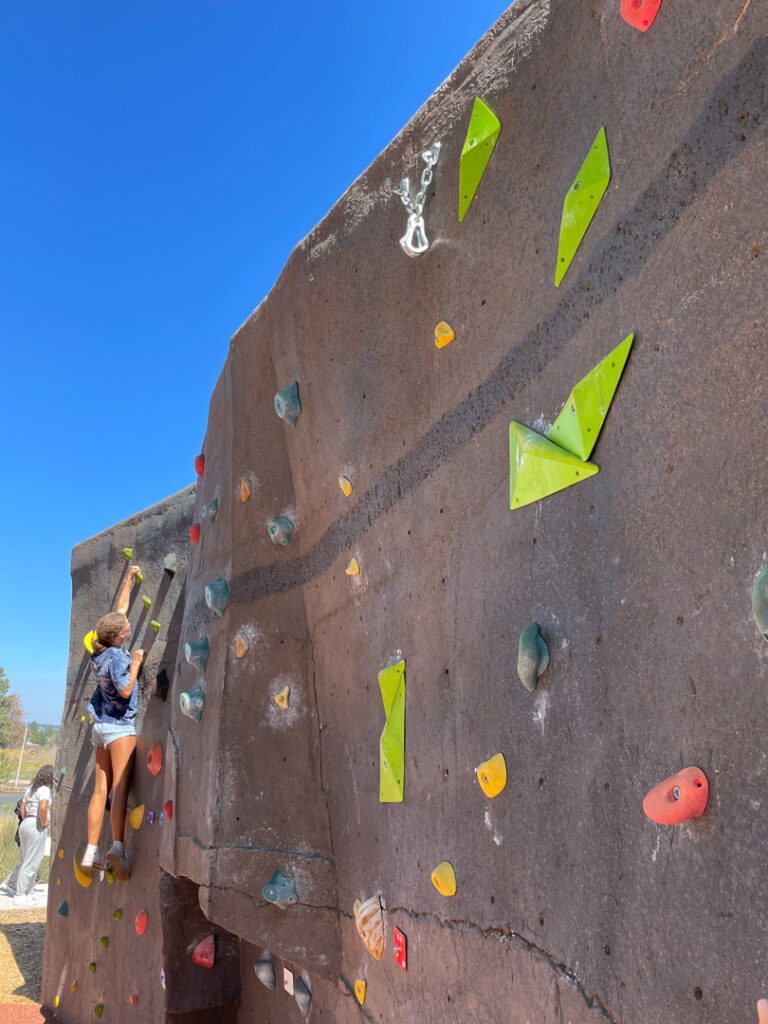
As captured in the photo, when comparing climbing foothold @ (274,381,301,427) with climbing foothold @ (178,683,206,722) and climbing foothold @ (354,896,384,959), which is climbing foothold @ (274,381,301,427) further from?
climbing foothold @ (354,896,384,959)

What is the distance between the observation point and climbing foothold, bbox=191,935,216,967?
132 inches

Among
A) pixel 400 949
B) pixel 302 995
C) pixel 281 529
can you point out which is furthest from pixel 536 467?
pixel 302 995

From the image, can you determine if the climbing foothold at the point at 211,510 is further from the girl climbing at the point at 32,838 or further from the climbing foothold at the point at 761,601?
the girl climbing at the point at 32,838

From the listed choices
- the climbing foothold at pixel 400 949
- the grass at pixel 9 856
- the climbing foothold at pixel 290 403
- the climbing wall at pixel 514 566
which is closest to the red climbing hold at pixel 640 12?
the climbing wall at pixel 514 566

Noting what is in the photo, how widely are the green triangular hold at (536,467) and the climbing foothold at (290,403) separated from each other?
3.99ft

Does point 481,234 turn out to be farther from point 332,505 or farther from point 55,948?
point 55,948

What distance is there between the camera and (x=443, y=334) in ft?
6.70

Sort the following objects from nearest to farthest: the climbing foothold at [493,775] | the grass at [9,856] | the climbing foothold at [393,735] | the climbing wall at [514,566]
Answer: the climbing wall at [514,566]
the climbing foothold at [493,775]
the climbing foothold at [393,735]
the grass at [9,856]

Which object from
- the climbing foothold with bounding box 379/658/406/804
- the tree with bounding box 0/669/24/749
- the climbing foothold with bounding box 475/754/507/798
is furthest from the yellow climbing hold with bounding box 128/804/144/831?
the tree with bounding box 0/669/24/749

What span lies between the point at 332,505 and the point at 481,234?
1.07m

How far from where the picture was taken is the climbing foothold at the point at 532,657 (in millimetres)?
1561

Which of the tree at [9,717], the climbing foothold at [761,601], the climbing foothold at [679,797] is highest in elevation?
the tree at [9,717]

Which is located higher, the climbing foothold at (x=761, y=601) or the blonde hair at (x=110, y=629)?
the blonde hair at (x=110, y=629)

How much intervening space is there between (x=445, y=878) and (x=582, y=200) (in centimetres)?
152
